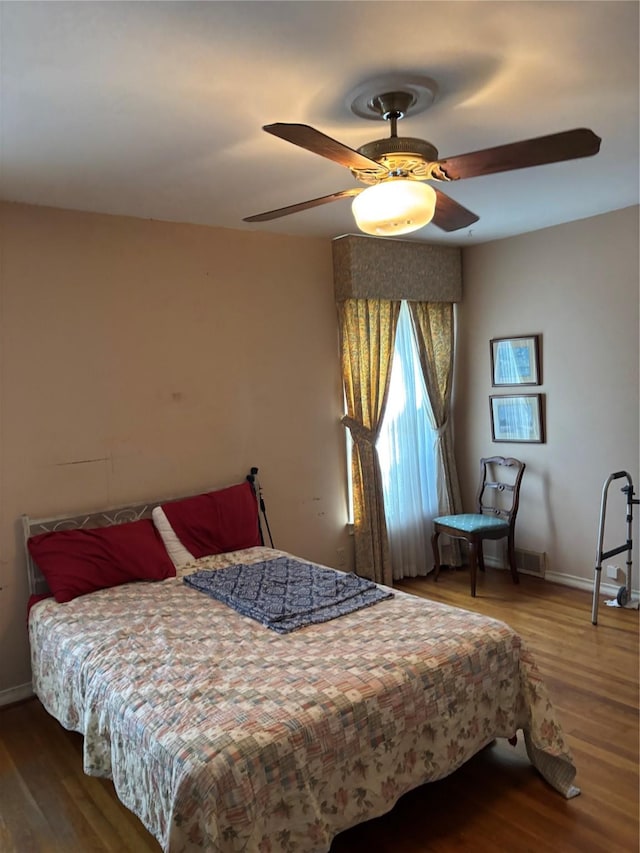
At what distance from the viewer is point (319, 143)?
6.24 feet

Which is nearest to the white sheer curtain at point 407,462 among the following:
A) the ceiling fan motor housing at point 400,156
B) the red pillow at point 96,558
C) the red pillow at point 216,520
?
the red pillow at point 216,520

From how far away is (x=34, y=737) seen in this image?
2943mm

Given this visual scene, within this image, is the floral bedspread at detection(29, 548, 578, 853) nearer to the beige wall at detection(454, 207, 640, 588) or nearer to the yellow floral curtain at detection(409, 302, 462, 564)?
the beige wall at detection(454, 207, 640, 588)

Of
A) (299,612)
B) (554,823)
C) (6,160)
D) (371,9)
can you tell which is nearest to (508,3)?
(371,9)

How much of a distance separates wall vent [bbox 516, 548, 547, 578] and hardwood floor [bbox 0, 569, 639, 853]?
4.54 ft

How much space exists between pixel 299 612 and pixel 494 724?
2.91 feet

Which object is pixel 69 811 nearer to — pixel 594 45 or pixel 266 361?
pixel 266 361

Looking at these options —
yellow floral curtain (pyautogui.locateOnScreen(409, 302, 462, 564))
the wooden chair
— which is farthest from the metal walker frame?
yellow floral curtain (pyautogui.locateOnScreen(409, 302, 462, 564))

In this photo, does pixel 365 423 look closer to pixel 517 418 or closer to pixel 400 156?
pixel 517 418

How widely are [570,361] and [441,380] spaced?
1.04 meters

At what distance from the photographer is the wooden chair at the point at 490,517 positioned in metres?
4.49

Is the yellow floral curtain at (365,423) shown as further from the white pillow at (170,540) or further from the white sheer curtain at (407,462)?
the white pillow at (170,540)

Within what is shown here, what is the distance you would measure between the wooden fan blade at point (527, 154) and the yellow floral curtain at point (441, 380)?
2.79 meters

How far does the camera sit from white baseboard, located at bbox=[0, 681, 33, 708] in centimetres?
327
